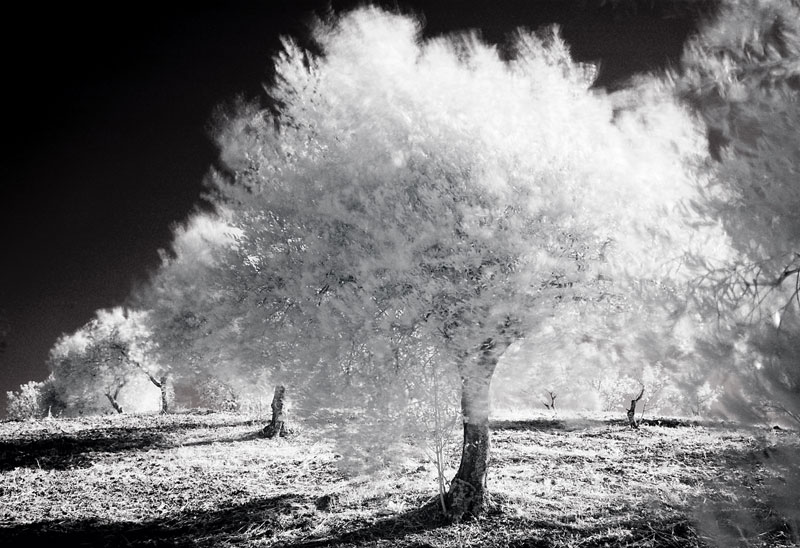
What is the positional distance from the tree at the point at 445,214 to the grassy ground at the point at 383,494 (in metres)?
1.36

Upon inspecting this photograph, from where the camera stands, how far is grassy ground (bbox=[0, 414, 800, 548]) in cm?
326

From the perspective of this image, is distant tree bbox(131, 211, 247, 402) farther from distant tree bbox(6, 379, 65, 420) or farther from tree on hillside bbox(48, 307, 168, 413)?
distant tree bbox(6, 379, 65, 420)

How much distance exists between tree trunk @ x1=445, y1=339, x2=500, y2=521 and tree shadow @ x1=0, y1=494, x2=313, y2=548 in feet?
8.70

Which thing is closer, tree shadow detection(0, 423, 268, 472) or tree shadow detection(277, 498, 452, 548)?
tree shadow detection(277, 498, 452, 548)

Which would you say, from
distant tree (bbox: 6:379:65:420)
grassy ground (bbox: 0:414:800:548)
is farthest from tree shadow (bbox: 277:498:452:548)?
distant tree (bbox: 6:379:65:420)

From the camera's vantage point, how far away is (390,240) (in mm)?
6625

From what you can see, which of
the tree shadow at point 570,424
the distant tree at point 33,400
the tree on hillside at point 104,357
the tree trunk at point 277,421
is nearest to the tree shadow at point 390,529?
the tree trunk at point 277,421

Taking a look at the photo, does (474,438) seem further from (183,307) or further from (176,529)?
(183,307)

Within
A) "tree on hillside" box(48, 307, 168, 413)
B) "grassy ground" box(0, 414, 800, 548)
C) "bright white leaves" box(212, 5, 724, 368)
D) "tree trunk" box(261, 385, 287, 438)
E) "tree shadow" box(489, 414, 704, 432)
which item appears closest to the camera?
"grassy ground" box(0, 414, 800, 548)

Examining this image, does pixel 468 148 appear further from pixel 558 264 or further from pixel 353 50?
pixel 353 50

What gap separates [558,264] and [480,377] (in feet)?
6.90

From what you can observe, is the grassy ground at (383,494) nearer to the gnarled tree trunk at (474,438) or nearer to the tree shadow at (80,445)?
the tree shadow at (80,445)

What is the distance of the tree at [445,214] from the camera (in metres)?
6.34

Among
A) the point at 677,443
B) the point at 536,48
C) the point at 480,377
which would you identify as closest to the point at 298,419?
the point at 480,377
